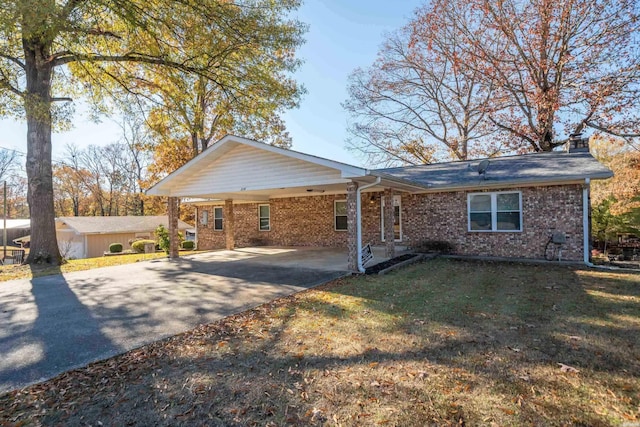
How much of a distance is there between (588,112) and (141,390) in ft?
65.4

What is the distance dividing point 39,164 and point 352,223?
10830 millimetres

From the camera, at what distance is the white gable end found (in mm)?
9422

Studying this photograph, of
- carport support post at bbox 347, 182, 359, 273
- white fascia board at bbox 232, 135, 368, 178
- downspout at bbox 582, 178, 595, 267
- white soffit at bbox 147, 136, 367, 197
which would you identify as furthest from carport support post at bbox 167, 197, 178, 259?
downspout at bbox 582, 178, 595, 267

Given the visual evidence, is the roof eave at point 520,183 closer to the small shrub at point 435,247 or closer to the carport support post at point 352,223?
the small shrub at point 435,247

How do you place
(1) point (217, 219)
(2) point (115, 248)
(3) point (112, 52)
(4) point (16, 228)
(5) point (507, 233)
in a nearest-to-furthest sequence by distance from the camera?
(5) point (507, 233) < (3) point (112, 52) < (1) point (217, 219) < (2) point (115, 248) < (4) point (16, 228)

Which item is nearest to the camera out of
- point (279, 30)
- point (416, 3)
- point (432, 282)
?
point (432, 282)

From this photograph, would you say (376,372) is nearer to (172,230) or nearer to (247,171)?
(247,171)

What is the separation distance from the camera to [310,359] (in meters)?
3.69

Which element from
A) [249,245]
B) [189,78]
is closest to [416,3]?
[189,78]

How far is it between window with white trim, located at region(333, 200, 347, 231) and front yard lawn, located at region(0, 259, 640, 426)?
9064 mm

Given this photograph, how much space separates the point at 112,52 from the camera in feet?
41.1

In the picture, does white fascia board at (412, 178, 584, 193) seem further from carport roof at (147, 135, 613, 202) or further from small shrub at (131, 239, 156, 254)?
small shrub at (131, 239, 156, 254)

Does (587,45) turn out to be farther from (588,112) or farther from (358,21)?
(358,21)

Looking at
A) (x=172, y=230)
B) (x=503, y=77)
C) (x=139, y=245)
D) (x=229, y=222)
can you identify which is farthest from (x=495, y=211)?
(x=139, y=245)
